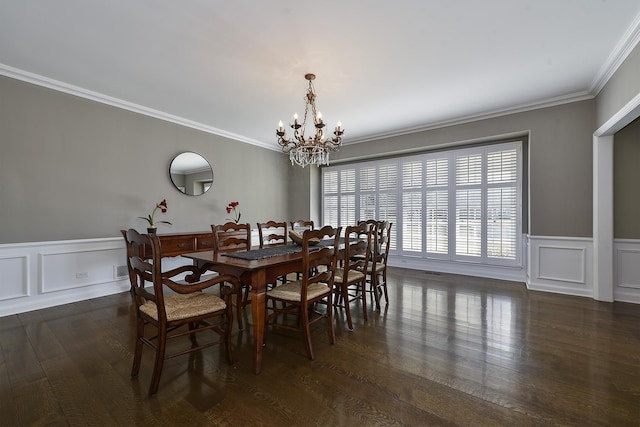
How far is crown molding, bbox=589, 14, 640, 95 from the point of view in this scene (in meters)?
2.29

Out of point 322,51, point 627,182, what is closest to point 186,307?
point 322,51

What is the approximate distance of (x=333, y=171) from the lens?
20.6 ft

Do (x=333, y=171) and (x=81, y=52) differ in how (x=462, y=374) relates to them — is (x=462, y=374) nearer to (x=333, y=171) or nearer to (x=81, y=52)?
(x=81, y=52)

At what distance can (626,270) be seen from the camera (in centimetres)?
338

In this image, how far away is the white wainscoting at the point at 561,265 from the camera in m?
3.56

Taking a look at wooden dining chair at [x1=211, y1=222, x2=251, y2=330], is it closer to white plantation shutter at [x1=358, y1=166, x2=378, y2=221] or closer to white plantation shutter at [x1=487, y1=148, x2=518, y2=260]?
white plantation shutter at [x1=358, y1=166, x2=378, y2=221]

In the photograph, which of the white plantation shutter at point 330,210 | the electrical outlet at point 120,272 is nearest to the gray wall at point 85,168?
the electrical outlet at point 120,272

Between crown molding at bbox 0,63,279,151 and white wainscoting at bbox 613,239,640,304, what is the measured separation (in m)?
5.96

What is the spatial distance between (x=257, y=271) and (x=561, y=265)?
163 inches

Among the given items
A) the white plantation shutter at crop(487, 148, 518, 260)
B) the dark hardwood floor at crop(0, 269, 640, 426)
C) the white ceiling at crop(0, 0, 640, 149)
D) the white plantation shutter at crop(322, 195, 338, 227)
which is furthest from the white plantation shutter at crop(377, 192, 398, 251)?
the dark hardwood floor at crop(0, 269, 640, 426)

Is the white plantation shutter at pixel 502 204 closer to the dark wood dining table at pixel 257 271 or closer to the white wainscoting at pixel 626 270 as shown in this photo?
the white wainscoting at pixel 626 270

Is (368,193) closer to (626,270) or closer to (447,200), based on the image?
(447,200)

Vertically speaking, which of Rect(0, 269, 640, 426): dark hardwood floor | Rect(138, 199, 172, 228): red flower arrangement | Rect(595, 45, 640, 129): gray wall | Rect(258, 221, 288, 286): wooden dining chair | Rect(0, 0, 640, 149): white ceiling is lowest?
Rect(0, 269, 640, 426): dark hardwood floor

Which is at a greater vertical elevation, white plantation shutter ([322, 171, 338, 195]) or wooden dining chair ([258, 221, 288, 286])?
white plantation shutter ([322, 171, 338, 195])
